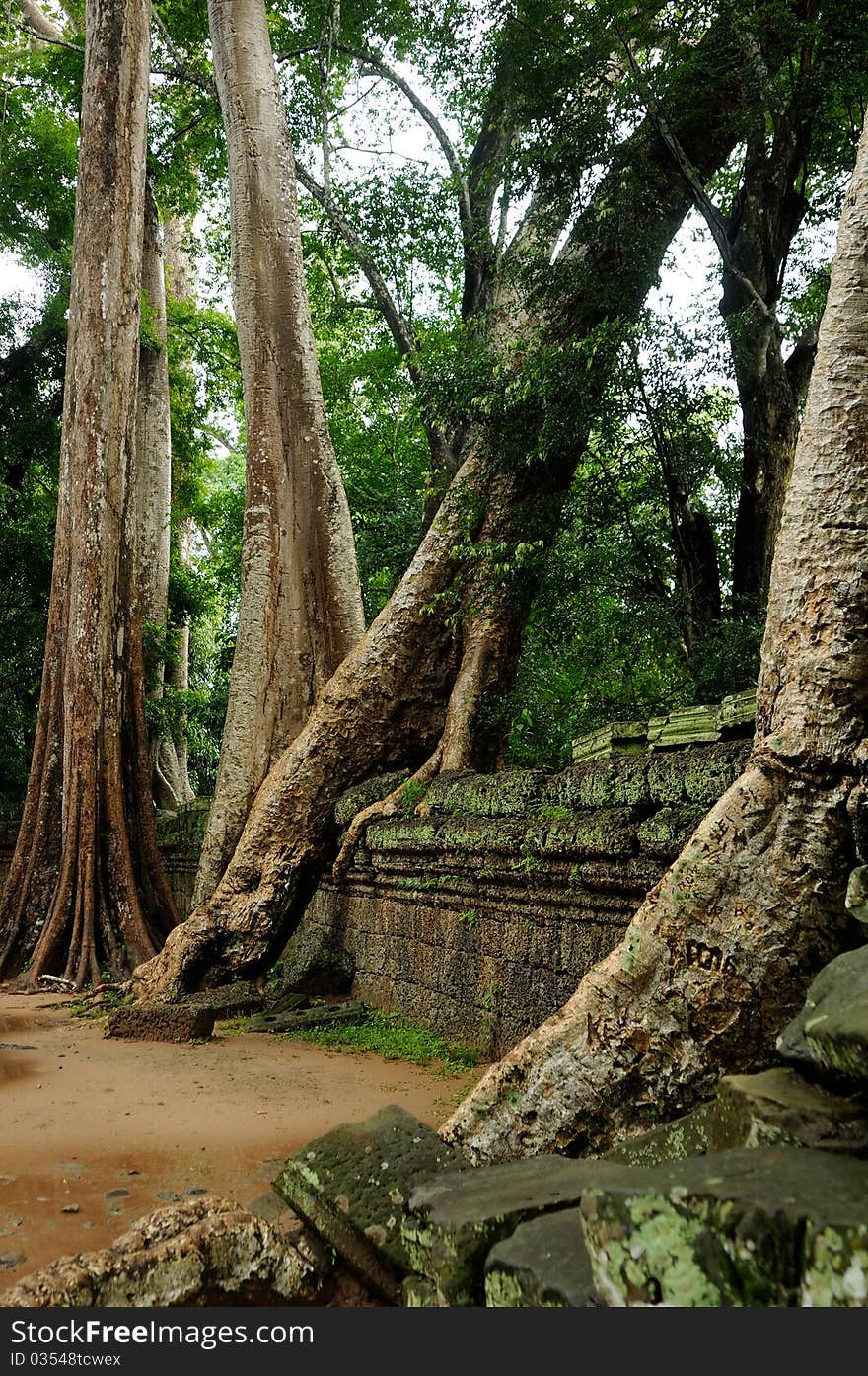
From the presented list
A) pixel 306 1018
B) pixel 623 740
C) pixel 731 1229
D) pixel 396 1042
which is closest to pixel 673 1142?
pixel 731 1229

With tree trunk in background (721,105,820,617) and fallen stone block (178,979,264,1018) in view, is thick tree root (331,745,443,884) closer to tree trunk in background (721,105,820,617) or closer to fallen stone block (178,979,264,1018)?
fallen stone block (178,979,264,1018)

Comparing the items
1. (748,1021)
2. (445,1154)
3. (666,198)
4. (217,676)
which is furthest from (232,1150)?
(217,676)

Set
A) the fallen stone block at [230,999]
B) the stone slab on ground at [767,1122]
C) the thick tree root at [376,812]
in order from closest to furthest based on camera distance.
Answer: the stone slab on ground at [767,1122], the fallen stone block at [230,999], the thick tree root at [376,812]

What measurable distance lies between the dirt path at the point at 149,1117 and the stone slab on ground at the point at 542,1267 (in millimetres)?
1061

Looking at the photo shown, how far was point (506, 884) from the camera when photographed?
406cm

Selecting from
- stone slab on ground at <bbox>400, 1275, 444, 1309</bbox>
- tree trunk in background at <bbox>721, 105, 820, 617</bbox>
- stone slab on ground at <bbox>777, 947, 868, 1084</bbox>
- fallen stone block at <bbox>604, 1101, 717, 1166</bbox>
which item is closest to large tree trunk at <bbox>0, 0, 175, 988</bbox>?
tree trunk in background at <bbox>721, 105, 820, 617</bbox>

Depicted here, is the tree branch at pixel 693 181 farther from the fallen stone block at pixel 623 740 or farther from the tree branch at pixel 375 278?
the tree branch at pixel 375 278

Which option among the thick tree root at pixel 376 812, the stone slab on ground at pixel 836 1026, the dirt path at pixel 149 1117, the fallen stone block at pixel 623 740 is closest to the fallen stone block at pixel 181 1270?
the dirt path at pixel 149 1117

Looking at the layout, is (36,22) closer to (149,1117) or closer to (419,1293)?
(149,1117)

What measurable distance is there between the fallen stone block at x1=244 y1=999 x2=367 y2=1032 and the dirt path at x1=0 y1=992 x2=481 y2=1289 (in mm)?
166

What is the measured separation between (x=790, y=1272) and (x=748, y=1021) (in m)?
1.00

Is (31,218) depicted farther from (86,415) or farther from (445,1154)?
(445,1154)

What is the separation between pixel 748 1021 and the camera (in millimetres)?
2129

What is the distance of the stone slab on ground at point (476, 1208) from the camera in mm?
1598
